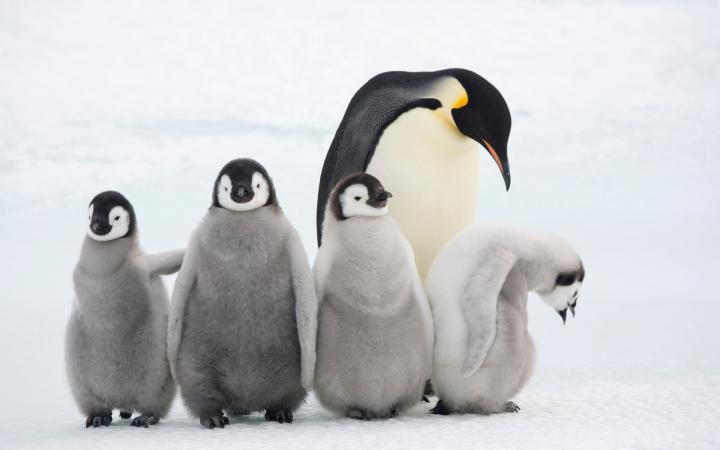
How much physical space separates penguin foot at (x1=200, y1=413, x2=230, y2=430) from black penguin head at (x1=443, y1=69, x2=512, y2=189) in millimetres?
1757

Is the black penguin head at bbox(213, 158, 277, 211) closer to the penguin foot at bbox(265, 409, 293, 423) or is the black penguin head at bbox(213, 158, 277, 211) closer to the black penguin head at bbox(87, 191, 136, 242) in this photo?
the black penguin head at bbox(87, 191, 136, 242)

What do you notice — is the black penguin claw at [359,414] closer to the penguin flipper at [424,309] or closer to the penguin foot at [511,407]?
the penguin flipper at [424,309]

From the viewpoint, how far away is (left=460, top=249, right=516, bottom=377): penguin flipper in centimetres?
353

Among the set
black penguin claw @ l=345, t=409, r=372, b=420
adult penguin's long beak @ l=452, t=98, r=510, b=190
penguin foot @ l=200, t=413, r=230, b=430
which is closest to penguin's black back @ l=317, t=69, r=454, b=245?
adult penguin's long beak @ l=452, t=98, r=510, b=190

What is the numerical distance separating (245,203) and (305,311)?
0.47 metres

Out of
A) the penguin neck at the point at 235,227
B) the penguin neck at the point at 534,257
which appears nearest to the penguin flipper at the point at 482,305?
the penguin neck at the point at 534,257

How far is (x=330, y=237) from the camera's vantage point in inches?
140

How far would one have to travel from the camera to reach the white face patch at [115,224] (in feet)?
12.0

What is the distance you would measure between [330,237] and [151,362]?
0.84 m

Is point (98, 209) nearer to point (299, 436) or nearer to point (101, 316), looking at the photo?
point (101, 316)

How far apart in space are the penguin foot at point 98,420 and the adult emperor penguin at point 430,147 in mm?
1583

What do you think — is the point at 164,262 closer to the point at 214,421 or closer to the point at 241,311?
the point at 241,311

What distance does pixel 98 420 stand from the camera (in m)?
3.64

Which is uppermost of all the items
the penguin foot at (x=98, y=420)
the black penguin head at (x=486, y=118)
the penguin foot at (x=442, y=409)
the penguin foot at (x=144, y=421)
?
the black penguin head at (x=486, y=118)
